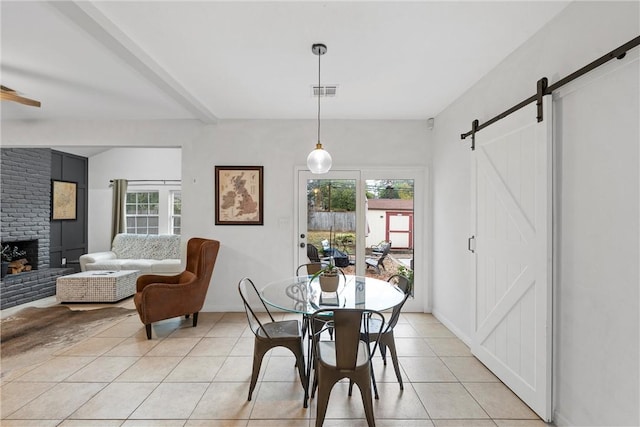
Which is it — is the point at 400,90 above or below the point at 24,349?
above

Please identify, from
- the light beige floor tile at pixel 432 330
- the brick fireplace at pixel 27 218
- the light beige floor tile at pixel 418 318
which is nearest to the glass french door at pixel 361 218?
the light beige floor tile at pixel 418 318

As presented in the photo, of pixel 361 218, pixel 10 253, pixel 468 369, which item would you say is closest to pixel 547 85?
pixel 468 369

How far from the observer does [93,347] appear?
10.0 feet

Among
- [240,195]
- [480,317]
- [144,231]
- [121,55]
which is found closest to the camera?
[121,55]

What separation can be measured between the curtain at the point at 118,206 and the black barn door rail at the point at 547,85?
22.4ft

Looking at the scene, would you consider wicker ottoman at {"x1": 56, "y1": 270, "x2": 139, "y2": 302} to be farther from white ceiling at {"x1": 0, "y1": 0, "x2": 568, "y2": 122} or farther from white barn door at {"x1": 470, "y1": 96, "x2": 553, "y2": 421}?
white barn door at {"x1": 470, "y1": 96, "x2": 553, "y2": 421}

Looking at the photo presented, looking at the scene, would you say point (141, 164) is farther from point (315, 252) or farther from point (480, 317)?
point (480, 317)

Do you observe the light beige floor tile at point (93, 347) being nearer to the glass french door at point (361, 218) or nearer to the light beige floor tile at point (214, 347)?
the light beige floor tile at point (214, 347)

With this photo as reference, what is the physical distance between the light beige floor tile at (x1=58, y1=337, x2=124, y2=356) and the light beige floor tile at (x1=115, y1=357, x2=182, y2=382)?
0.54 meters

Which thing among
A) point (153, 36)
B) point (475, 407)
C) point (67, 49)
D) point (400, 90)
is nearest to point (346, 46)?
point (400, 90)

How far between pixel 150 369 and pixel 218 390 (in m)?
0.76

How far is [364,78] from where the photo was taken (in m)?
2.89

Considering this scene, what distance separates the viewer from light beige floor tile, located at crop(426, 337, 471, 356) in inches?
116

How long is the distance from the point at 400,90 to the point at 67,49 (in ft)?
9.61
